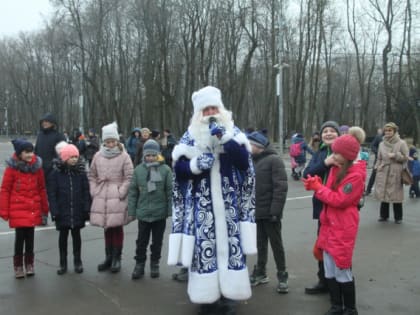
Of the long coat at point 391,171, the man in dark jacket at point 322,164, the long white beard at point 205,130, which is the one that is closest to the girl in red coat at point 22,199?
the long white beard at point 205,130

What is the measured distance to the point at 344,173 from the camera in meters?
4.15

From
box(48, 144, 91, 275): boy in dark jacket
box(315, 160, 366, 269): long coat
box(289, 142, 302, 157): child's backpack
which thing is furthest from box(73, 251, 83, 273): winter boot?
box(289, 142, 302, 157): child's backpack

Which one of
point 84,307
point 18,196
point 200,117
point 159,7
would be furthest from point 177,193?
point 159,7

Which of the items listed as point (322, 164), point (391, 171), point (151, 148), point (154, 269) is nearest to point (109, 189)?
point (151, 148)

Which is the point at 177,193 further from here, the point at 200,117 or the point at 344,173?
the point at 344,173

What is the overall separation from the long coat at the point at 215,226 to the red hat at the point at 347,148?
809 millimetres

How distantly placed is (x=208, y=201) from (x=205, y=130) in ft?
2.12

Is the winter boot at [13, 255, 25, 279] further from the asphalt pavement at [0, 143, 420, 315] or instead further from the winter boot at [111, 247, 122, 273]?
the winter boot at [111, 247, 122, 273]

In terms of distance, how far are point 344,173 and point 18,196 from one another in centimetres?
374

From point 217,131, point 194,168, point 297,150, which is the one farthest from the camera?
point 297,150

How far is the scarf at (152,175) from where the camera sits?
17.9 feet

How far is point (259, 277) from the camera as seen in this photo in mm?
5281

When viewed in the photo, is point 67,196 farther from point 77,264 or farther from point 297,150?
point 297,150

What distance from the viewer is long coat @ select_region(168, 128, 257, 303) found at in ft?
13.7
